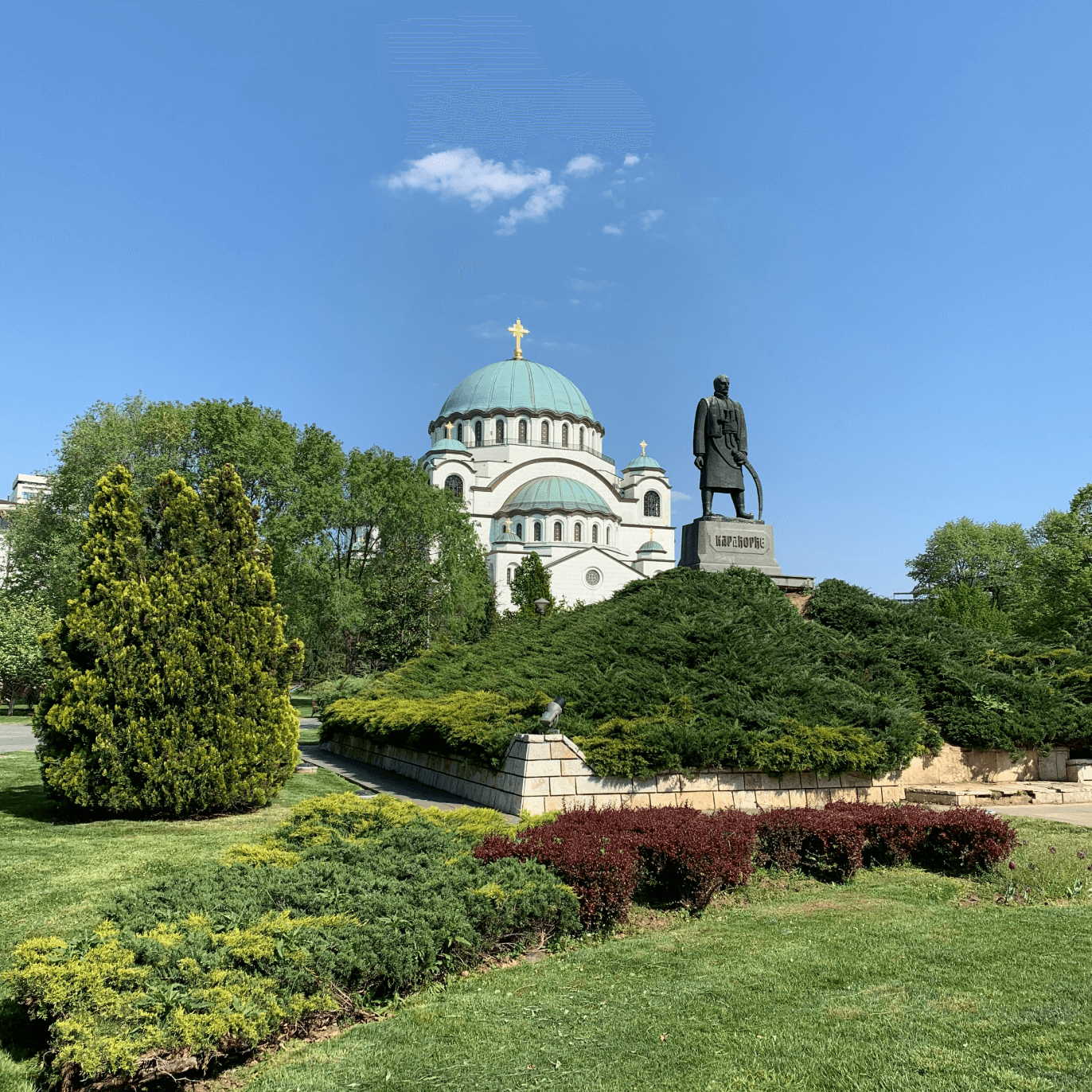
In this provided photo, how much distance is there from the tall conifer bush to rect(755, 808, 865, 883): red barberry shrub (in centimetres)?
581

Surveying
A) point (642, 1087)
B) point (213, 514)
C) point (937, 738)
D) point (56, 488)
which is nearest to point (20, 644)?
point (56, 488)

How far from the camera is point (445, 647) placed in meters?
16.9

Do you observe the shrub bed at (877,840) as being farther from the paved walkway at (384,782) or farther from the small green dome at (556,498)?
the small green dome at (556,498)

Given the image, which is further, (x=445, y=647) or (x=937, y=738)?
(x=445, y=647)

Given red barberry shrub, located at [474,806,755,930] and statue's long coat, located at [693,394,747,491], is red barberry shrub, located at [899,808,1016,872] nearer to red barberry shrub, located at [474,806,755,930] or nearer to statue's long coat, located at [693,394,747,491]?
red barberry shrub, located at [474,806,755,930]

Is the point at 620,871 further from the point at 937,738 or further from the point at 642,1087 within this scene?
the point at 937,738

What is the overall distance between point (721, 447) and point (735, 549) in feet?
6.36

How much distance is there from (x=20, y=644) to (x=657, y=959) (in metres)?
27.3

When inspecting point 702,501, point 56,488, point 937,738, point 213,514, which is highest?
point 56,488

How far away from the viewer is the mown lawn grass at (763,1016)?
3.63 meters

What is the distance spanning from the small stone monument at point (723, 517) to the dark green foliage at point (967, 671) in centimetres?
127

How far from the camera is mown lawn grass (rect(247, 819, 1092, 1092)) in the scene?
143 inches

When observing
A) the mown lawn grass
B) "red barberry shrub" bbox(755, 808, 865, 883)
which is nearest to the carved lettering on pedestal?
"red barberry shrub" bbox(755, 808, 865, 883)

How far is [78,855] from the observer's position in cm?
753
